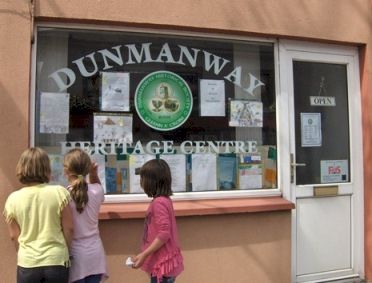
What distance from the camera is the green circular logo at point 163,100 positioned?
459cm

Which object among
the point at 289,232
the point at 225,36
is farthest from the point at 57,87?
the point at 289,232

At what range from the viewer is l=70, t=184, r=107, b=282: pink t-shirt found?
3.34m

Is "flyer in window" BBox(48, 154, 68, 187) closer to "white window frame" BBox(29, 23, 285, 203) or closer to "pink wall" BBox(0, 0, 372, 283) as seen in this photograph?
"white window frame" BBox(29, 23, 285, 203)

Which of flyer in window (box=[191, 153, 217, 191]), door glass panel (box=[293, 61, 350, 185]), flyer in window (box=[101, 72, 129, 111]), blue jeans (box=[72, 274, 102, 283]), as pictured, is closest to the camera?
blue jeans (box=[72, 274, 102, 283])

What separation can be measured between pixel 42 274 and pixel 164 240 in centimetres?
76

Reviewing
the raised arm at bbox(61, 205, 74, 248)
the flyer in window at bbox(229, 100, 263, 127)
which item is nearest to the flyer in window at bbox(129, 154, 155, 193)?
the flyer in window at bbox(229, 100, 263, 127)

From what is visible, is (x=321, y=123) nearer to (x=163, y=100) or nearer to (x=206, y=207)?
(x=206, y=207)

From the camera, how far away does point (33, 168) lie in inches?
123

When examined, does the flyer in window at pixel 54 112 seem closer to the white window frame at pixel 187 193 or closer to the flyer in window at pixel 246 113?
the white window frame at pixel 187 193

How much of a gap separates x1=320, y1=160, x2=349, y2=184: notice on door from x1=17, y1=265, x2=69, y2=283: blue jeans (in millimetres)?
3014

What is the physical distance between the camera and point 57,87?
4332 mm

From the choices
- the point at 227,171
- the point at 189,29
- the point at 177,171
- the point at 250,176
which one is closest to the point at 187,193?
the point at 177,171

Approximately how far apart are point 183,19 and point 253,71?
3.08 ft

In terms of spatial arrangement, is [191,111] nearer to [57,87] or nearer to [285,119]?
[285,119]
